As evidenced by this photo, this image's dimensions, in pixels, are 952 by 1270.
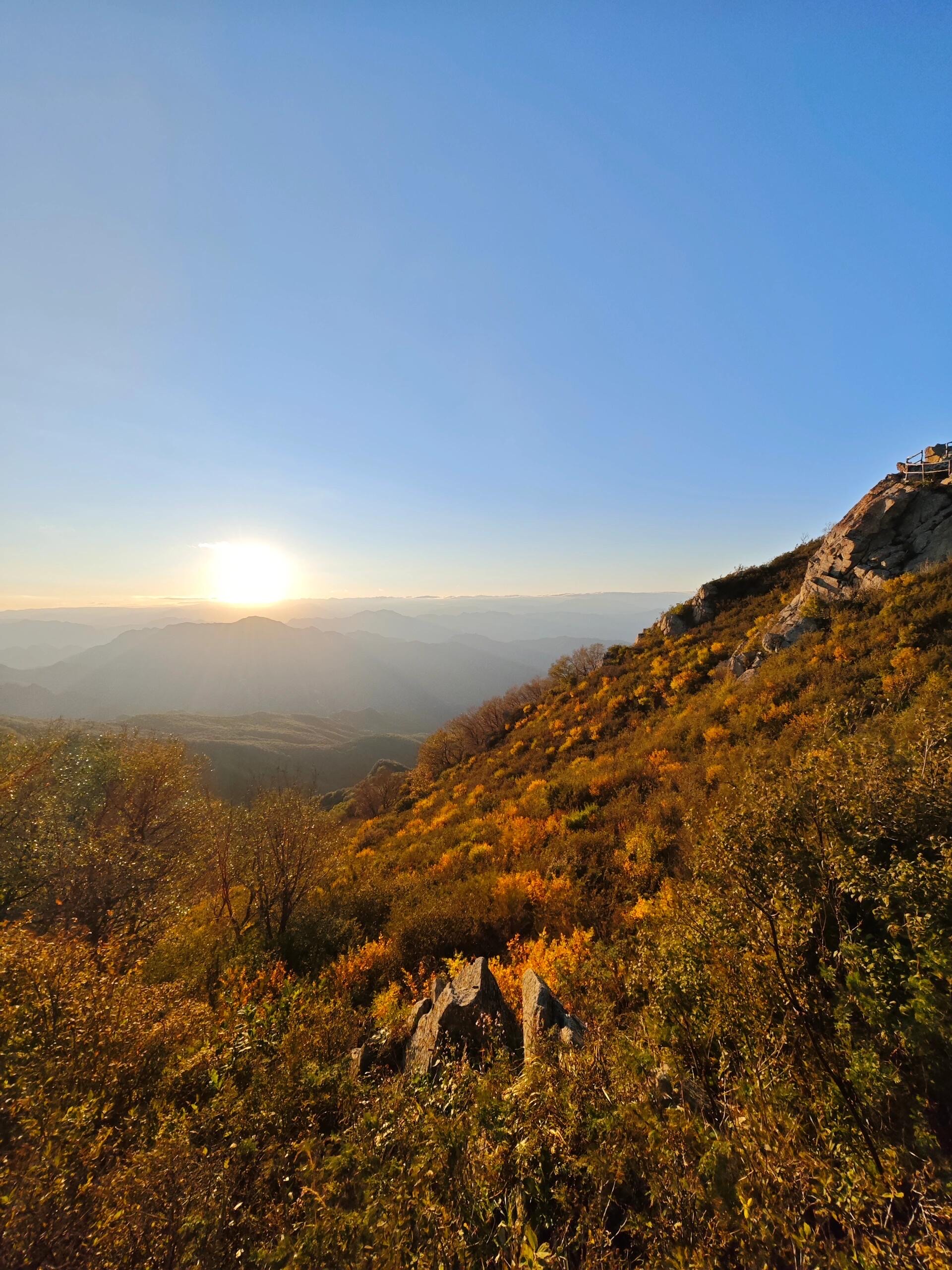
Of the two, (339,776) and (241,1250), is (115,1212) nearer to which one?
(241,1250)

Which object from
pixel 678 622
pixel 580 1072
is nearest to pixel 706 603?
pixel 678 622

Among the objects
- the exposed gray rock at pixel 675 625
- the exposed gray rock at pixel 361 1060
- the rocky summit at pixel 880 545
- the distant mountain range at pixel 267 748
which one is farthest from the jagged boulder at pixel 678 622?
the distant mountain range at pixel 267 748

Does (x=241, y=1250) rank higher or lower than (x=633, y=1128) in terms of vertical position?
lower

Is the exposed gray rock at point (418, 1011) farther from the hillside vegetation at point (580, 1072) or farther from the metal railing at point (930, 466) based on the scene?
the metal railing at point (930, 466)

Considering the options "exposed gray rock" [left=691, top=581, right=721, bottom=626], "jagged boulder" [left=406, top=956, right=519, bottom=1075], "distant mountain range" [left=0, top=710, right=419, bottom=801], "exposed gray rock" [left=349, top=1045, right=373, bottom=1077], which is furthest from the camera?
"distant mountain range" [left=0, top=710, right=419, bottom=801]

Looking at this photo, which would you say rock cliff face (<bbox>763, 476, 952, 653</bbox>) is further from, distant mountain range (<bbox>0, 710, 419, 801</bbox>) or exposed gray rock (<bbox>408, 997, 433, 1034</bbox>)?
distant mountain range (<bbox>0, 710, 419, 801</bbox>)

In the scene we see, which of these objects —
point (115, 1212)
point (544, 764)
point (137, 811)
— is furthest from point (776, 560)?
point (137, 811)

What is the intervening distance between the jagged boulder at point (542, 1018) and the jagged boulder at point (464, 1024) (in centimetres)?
41

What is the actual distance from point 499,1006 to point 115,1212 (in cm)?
603

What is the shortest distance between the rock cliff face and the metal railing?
19.5 inches

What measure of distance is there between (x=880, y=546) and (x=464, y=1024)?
84.8 feet

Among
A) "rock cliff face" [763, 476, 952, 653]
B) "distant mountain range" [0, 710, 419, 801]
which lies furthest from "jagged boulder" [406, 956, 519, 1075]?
"distant mountain range" [0, 710, 419, 801]

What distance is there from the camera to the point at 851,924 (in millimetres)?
5844

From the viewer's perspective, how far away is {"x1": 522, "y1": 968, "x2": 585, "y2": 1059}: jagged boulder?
21.1 ft
